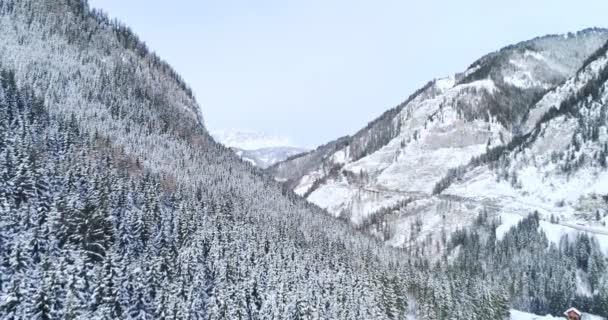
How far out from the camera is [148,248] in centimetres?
9494

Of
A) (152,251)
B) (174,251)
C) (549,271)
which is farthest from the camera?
(549,271)

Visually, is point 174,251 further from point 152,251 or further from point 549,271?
point 549,271

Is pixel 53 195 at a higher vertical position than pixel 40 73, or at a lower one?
lower

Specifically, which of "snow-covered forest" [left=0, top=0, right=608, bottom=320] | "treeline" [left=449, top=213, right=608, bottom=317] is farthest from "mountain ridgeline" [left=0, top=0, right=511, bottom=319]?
"treeline" [left=449, top=213, right=608, bottom=317]

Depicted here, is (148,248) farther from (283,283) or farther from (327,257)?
(327,257)

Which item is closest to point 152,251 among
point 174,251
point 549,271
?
point 174,251

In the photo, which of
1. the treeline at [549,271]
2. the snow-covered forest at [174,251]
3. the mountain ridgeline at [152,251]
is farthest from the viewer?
the treeline at [549,271]

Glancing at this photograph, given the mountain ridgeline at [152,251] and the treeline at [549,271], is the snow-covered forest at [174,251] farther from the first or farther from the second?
the treeline at [549,271]

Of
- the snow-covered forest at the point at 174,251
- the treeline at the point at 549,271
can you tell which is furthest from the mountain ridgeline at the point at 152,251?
the treeline at the point at 549,271

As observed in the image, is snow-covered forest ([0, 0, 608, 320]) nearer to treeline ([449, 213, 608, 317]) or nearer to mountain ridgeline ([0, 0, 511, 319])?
mountain ridgeline ([0, 0, 511, 319])

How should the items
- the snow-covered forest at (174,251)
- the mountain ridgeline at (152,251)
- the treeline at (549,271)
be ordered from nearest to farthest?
the mountain ridgeline at (152,251) → the snow-covered forest at (174,251) → the treeline at (549,271)

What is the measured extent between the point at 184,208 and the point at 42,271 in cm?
5726

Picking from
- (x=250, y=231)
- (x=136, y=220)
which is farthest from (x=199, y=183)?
(x=136, y=220)

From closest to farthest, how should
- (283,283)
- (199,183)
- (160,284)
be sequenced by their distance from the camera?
(160,284) < (283,283) < (199,183)
